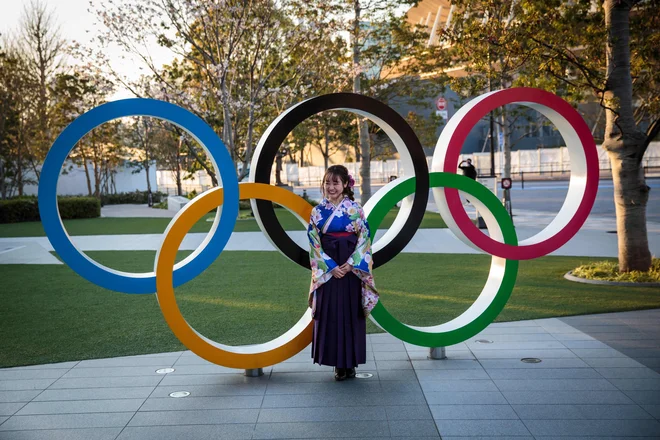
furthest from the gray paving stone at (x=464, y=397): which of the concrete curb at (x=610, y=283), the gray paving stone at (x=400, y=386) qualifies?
the concrete curb at (x=610, y=283)

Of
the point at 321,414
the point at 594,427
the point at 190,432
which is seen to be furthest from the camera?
the point at 321,414

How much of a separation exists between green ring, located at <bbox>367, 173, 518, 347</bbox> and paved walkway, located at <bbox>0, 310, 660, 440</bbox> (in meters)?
0.24

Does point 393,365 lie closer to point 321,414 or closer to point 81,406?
point 321,414

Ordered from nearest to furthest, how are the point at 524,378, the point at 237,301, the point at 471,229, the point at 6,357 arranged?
the point at 524,378
the point at 471,229
the point at 6,357
the point at 237,301

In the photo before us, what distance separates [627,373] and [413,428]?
2.24 meters

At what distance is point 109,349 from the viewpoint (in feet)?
21.3

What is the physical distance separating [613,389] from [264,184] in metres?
3.33

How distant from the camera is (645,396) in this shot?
189 inches

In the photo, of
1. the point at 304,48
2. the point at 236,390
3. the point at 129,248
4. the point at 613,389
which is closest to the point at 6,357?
the point at 236,390

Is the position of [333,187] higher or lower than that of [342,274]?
higher

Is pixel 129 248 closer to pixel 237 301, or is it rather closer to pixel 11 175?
pixel 237 301

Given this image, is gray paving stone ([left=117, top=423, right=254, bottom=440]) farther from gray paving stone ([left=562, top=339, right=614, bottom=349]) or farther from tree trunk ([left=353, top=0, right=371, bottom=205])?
tree trunk ([left=353, top=0, right=371, bottom=205])

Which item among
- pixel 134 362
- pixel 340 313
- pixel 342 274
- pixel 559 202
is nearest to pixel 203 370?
pixel 134 362

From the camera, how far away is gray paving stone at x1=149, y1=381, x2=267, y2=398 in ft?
16.9
